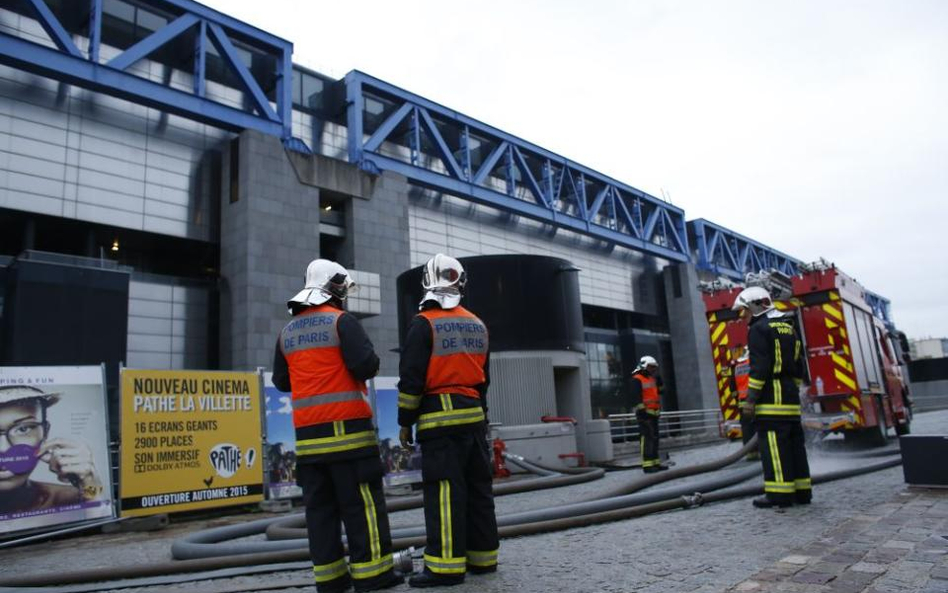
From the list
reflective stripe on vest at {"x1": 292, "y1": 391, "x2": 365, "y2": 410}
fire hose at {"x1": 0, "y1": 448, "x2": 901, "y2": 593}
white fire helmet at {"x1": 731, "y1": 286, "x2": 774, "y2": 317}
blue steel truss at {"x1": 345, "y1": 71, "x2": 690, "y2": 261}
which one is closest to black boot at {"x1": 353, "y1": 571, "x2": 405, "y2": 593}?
fire hose at {"x1": 0, "y1": 448, "x2": 901, "y2": 593}

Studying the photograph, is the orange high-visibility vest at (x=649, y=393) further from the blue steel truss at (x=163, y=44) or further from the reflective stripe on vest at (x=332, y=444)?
the blue steel truss at (x=163, y=44)

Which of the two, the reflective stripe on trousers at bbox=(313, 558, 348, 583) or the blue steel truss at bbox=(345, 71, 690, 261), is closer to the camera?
the reflective stripe on trousers at bbox=(313, 558, 348, 583)

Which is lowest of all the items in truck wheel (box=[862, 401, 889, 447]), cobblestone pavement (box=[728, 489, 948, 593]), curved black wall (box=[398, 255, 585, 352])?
cobblestone pavement (box=[728, 489, 948, 593])

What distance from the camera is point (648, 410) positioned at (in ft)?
34.6

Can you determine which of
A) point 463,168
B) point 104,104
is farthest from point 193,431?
point 463,168

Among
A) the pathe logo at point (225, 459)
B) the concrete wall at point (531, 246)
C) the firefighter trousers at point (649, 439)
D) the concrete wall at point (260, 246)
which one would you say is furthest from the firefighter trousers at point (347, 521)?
the concrete wall at point (531, 246)

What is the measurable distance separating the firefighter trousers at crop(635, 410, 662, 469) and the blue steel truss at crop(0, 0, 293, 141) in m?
18.6

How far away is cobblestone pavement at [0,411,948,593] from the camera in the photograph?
11.3 feet

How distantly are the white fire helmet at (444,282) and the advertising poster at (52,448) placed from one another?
5.73m

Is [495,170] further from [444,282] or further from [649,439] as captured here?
[444,282]

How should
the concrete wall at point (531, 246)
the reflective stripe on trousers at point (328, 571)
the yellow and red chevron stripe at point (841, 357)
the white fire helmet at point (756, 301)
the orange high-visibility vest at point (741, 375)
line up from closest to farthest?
the reflective stripe on trousers at point (328, 571)
the white fire helmet at point (756, 301)
the orange high-visibility vest at point (741, 375)
the yellow and red chevron stripe at point (841, 357)
the concrete wall at point (531, 246)

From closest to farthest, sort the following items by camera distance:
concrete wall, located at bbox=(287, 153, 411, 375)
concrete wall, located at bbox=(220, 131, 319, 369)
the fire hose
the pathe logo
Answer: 1. the fire hose
2. the pathe logo
3. concrete wall, located at bbox=(220, 131, 319, 369)
4. concrete wall, located at bbox=(287, 153, 411, 375)

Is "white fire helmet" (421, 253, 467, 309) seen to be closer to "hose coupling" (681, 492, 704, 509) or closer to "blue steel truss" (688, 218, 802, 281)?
"hose coupling" (681, 492, 704, 509)

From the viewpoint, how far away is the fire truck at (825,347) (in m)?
10.8
